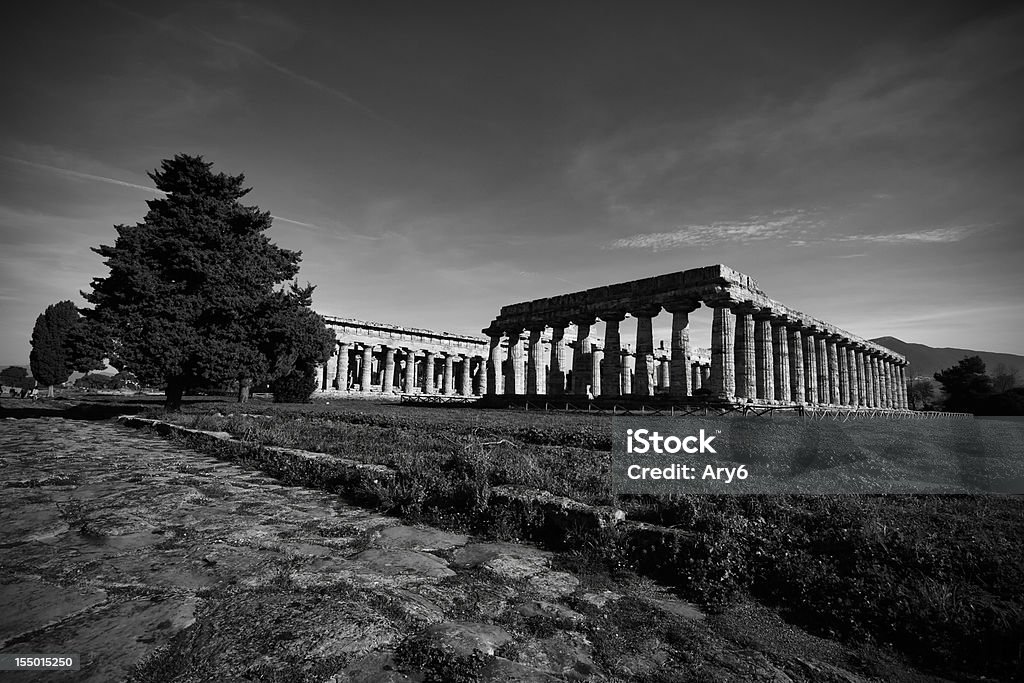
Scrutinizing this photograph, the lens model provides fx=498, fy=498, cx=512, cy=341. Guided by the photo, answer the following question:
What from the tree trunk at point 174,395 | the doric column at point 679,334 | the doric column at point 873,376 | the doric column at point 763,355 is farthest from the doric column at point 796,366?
the tree trunk at point 174,395

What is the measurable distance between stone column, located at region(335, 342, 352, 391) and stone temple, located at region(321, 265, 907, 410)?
11 centimetres

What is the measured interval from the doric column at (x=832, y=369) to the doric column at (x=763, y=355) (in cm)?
1270

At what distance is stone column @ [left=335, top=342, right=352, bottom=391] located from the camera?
51.6 metres

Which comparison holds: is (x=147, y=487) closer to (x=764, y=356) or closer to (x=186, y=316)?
(x=186, y=316)

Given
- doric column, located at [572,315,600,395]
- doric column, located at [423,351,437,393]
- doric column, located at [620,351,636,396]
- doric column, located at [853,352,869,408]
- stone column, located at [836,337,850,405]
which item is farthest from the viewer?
doric column, located at [423,351,437,393]

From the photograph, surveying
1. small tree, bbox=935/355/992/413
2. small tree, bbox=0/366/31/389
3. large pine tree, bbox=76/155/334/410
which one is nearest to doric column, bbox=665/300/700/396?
large pine tree, bbox=76/155/334/410

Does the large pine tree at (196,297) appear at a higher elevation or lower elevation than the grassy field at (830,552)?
higher

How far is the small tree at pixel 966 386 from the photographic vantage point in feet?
169

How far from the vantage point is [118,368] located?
1652 cm

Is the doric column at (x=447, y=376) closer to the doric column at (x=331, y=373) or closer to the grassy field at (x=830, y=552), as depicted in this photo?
the doric column at (x=331, y=373)

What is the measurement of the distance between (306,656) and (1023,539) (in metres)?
7.21

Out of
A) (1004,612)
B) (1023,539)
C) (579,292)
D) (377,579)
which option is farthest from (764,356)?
(377,579)

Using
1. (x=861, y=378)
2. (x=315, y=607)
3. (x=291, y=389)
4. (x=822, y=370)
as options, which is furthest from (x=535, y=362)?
(x=315, y=607)

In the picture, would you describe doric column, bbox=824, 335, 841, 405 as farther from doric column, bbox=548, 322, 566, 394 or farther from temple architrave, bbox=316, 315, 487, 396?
temple architrave, bbox=316, 315, 487, 396
